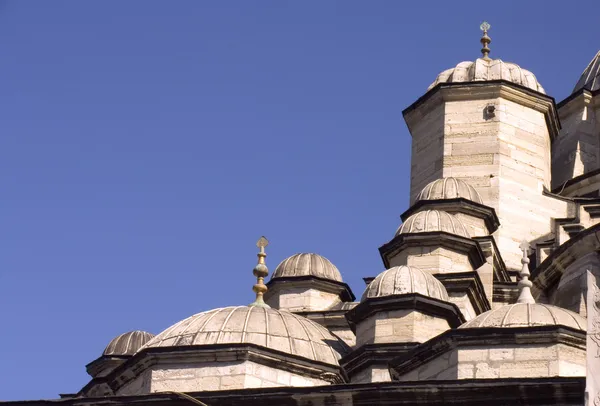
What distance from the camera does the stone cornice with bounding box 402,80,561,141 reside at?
148ft

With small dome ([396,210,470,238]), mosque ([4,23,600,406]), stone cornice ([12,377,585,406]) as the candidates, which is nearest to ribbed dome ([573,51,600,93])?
mosque ([4,23,600,406])

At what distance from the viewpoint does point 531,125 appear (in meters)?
45.2

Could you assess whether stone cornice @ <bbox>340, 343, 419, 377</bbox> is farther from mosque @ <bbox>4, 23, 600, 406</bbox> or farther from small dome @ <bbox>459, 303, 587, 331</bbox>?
small dome @ <bbox>459, 303, 587, 331</bbox>

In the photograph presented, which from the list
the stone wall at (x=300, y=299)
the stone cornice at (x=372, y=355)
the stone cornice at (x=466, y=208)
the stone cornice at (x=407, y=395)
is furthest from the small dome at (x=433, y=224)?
the stone cornice at (x=407, y=395)

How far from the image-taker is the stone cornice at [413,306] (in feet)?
116

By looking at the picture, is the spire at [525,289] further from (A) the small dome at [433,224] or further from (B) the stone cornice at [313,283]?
(B) the stone cornice at [313,283]

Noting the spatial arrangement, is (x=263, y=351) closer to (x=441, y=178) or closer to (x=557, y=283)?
(x=557, y=283)

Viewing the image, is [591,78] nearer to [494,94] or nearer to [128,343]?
[494,94]

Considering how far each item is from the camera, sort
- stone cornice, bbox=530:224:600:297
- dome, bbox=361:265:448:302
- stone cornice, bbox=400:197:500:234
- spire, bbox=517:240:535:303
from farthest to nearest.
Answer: stone cornice, bbox=400:197:500:234 < stone cornice, bbox=530:224:600:297 < dome, bbox=361:265:448:302 < spire, bbox=517:240:535:303

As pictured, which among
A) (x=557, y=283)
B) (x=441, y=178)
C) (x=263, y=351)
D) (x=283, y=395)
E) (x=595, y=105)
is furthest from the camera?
(x=595, y=105)

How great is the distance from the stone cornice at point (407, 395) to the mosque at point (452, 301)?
0.02 metres

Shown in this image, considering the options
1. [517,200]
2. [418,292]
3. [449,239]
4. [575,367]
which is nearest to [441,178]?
[517,200]

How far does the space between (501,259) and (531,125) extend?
5.12 meters

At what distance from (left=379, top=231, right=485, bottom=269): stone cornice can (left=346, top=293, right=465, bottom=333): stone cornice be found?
3213 mm
